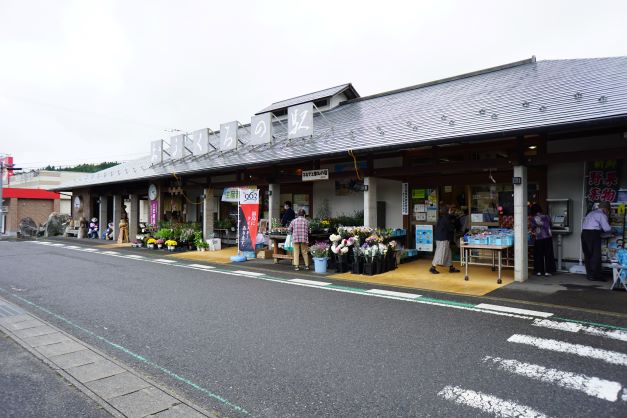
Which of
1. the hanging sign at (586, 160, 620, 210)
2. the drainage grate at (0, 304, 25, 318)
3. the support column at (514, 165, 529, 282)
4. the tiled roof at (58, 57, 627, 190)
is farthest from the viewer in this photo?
the hanging sign at (586, 160, 620, 210)

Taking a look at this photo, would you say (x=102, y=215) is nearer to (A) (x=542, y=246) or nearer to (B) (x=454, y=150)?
(B) (x=454, y=150)

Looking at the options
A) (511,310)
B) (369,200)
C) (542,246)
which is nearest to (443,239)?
(542,246)

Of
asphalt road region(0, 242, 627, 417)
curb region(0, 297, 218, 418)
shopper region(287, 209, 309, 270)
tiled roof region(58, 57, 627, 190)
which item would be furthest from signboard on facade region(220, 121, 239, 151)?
curb region(0, 297, 218, 418)

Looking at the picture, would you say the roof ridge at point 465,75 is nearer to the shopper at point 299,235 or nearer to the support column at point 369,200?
the support column at point 369,200

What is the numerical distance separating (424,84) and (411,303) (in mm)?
11523

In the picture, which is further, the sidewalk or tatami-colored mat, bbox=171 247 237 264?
tatami-colored mat, bbox=171 247 237 264

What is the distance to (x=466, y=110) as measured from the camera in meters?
11.2

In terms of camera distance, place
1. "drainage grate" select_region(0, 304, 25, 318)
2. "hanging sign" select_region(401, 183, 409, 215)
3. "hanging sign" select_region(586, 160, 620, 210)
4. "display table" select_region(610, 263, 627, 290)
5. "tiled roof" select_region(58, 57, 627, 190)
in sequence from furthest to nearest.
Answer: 1. "hanging sign" select_region(401, 183, 409, 215)
2. "hanging sign" select_region(586, 160, 620, 210)
3. "tiled roof" select_region(58, 57, 627, 190)
4. "display table" select_region(610, 263, 627, 290)
5. "drainage grate" select_region(0, 304, 25, 318)

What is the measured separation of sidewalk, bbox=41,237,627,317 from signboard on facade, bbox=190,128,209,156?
8897mm

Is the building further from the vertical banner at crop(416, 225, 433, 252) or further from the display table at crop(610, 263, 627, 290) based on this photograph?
the display table at crop(610, 263, 627, 290)

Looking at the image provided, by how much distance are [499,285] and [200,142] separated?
50.6 feet

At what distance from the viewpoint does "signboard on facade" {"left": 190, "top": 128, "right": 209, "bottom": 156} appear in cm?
1919

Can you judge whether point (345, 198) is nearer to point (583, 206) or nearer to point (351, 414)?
point (583, 206)

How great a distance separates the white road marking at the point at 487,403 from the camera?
3.18 m
